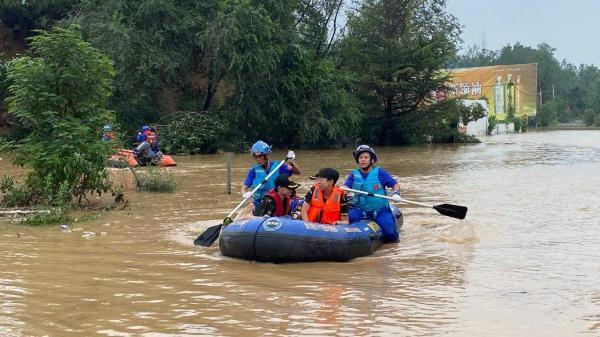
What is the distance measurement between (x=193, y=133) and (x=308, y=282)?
22.6 metres

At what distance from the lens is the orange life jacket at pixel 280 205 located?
30.3 feet

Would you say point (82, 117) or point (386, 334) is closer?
point (386, 334)

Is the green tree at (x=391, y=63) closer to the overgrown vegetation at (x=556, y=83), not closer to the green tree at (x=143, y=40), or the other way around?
the green tree at (x=143, y=40)

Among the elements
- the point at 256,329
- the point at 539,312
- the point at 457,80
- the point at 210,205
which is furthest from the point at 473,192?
the point at 457,80

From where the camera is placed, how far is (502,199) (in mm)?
14633

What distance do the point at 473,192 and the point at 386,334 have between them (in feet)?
36.3

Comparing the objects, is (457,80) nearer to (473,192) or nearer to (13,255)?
(473,192)

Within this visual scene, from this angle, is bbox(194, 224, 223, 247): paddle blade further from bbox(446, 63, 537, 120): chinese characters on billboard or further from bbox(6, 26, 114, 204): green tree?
bbox(446, 63, 537, 120): chinese characters on billboard

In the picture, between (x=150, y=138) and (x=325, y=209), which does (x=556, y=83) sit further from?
(x=325, y=209)

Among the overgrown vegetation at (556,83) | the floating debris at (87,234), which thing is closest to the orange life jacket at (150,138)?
the floating debris at (87,234)

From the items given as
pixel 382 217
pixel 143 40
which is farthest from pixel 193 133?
pixel 382 217

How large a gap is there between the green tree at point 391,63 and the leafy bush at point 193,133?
33.5 feet

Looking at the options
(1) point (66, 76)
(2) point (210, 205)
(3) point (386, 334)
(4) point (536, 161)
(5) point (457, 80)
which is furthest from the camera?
A: (5) point (457, 80)

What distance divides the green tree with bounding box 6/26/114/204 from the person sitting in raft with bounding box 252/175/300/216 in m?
4.16
